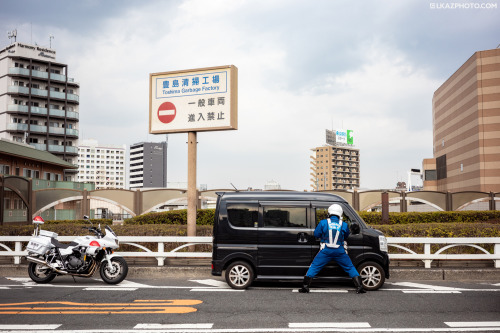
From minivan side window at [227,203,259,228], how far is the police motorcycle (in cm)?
260

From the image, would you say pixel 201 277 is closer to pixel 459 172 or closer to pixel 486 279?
pixel 486 279

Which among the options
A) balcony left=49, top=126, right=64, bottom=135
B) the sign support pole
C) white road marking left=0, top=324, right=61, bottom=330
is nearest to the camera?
white road marking left=0, top=324, right=61, bottom=330

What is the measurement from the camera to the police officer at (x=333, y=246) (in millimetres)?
8539

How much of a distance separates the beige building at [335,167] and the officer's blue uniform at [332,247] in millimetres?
145283

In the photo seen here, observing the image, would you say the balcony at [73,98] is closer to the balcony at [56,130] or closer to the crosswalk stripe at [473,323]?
the balcony at [56,130]

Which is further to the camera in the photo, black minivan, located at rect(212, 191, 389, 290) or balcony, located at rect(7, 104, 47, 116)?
balcony, located at rect(7, 104, 47, 116)

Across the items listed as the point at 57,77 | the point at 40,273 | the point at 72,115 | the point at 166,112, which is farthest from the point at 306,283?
the point at 57,77

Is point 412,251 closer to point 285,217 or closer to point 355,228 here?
point 355,228

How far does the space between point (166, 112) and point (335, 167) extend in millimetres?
145032

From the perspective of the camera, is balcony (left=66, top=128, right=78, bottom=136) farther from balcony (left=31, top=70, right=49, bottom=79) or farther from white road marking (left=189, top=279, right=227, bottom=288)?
white road marking (left=189, top=279, right=227, bottom=288)

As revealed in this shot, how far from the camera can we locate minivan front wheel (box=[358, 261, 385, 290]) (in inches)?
354

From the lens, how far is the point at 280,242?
9172mm

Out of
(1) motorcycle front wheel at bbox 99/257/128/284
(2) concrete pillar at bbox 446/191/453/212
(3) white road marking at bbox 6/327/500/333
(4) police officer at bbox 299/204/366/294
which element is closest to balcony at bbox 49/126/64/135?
(2) concrete pillar at bbox 446/191/453/212

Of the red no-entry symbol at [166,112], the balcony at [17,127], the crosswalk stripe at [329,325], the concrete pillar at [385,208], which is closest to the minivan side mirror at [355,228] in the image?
the crosswalk stripe at [329,325]
